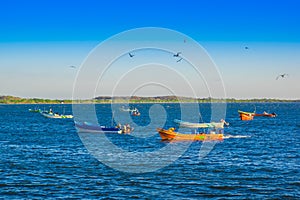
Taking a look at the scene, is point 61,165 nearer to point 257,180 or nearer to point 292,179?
point 257,180

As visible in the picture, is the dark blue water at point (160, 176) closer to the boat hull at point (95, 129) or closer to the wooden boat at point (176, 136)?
the wooden boat at point (176, 136)

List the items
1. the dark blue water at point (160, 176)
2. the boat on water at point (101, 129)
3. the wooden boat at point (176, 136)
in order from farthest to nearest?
the boat on water at point (101, 129) → the wooden boat at point (176, 136) → the dark blue water at point (160, 176)

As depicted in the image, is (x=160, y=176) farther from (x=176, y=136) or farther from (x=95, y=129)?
(x=95, y=129)

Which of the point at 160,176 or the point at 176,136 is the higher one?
the point at 176,136

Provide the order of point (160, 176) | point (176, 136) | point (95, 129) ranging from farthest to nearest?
1. point (95, 129)
2. point (176, 136)
3. point (160, 176)

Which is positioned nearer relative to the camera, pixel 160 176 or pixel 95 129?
pixel 160 176

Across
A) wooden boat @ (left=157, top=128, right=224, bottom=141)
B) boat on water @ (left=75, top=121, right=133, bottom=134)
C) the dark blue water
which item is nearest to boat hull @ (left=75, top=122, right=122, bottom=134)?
boat on water @ (left=75, top=121, right=133, bottom=134)

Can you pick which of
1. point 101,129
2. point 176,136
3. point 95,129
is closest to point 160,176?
point 176,136

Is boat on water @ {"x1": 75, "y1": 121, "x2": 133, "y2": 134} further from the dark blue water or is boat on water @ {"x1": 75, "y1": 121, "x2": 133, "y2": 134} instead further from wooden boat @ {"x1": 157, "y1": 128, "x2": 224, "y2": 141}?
the dark blue water

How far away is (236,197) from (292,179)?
29.7ft

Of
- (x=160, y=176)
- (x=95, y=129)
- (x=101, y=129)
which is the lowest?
(x=160, y=176)

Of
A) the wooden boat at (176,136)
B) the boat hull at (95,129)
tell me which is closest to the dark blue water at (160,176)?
the wooden boat at (176,136)

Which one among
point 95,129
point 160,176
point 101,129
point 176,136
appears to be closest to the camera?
point 160,176

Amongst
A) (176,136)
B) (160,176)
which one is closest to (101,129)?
(176,136)
